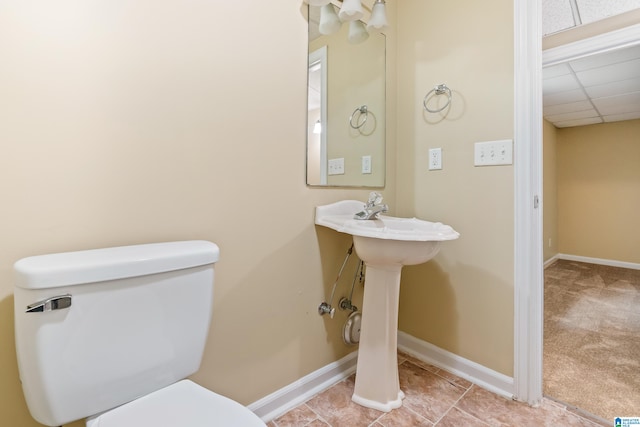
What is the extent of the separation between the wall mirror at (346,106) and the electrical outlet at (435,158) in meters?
0.26

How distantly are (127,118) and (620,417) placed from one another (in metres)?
2.13

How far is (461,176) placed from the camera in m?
1.50

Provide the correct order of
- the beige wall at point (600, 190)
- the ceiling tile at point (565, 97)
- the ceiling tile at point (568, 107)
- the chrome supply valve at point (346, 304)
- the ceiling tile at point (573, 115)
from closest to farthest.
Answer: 1. the chrome supply valve at point (346, 304)
2. the ceiling tile at point (565, 97)
3. the ceiling tile at point (568, 107)
4. the ceiling tile at point (573, 115)
5. the beige wall at point (600, 190)

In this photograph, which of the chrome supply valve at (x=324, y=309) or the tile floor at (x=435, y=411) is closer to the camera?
the tile floor at (x=435, y=411)

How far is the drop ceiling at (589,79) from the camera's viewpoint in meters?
1.52

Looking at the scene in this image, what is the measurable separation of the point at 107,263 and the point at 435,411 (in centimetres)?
135

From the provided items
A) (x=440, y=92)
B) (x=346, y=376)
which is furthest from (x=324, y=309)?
(x=440, y=92)

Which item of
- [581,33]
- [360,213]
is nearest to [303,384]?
[360,213]

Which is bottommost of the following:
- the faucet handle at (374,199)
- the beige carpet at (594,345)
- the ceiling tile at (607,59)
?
the beige carpet at (594,345)

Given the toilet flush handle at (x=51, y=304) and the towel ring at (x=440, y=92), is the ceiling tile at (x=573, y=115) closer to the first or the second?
the towel ring at (x=440, y=92)

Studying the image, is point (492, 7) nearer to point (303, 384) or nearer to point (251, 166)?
point (251, 166)

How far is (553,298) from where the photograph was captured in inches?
107

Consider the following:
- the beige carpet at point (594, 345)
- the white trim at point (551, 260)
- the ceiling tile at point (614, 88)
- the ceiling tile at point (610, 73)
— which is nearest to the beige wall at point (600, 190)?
the white trim at point (551, 260)

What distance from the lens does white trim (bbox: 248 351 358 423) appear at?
1.20m
